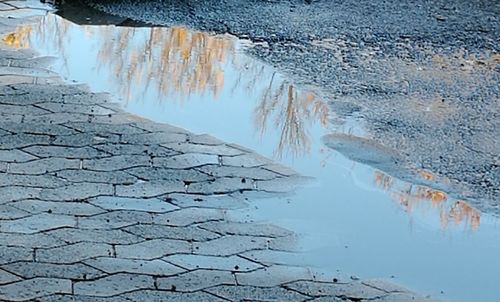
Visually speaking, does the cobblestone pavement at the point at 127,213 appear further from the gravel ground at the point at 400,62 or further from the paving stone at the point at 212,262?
the gravel ground at the point at 400,62

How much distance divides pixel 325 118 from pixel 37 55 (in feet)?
5.59

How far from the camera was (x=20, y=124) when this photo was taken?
465 cm

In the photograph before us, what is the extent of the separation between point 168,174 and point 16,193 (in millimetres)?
663

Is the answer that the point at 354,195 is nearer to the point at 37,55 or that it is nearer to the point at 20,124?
the point at 20,124

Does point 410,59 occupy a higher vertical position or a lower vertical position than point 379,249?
higher

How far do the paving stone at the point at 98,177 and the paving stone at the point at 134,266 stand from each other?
71 cm

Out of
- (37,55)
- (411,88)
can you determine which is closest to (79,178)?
(37,55)

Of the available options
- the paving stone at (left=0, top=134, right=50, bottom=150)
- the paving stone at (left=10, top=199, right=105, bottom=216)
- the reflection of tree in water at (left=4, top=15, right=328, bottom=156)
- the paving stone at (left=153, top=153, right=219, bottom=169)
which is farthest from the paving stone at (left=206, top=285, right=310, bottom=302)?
the paving stone at (left=0, top=134, right=50, bottom=150)

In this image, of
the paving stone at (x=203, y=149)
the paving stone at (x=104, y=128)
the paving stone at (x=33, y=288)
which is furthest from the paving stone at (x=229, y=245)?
the paving stone at (x=104, y=128)

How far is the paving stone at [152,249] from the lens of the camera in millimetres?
3541

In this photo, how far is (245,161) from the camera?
14.8 ft

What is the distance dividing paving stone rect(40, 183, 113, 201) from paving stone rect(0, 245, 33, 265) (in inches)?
18.1

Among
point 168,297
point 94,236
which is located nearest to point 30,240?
point 94,236

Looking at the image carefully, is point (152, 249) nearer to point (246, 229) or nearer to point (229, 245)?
point (229, 245)
